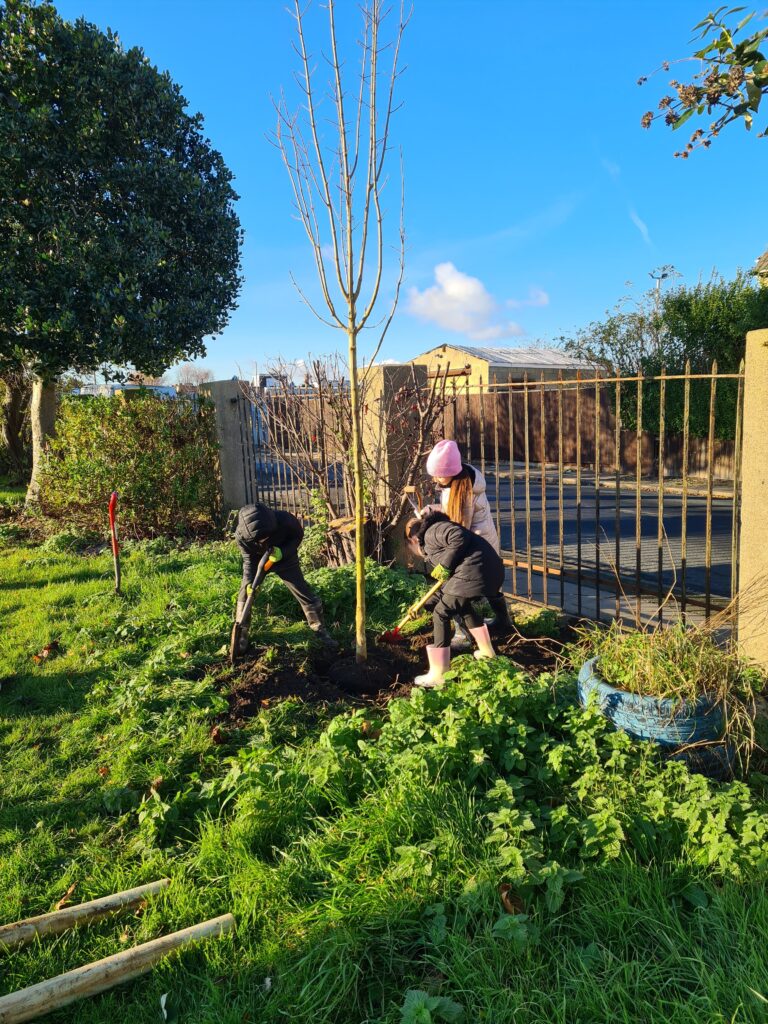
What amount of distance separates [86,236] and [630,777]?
32.3 ft

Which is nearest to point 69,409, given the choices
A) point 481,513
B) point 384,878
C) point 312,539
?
point 312,539

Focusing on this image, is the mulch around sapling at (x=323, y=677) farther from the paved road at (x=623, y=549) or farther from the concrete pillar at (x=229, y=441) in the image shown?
the concrete pillar at (x=229, y=441)

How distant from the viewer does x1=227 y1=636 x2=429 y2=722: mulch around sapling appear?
411cm

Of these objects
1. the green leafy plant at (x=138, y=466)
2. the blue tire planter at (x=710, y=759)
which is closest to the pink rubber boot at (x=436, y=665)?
the blue tire planter at (x=710, y=759)

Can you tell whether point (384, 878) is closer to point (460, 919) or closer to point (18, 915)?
point (460, 919)

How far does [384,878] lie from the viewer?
241cm

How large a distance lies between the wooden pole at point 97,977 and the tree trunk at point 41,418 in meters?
10.0

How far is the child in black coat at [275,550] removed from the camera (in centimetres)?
467

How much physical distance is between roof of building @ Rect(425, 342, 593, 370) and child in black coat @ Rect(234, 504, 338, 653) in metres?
24.6

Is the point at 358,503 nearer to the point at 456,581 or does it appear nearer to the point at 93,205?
the point at 456,581

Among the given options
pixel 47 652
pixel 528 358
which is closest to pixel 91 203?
pixel 47 652

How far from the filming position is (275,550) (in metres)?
4.67

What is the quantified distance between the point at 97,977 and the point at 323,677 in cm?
245

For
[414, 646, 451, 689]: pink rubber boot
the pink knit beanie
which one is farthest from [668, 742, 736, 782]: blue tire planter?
the pink knit beanie
